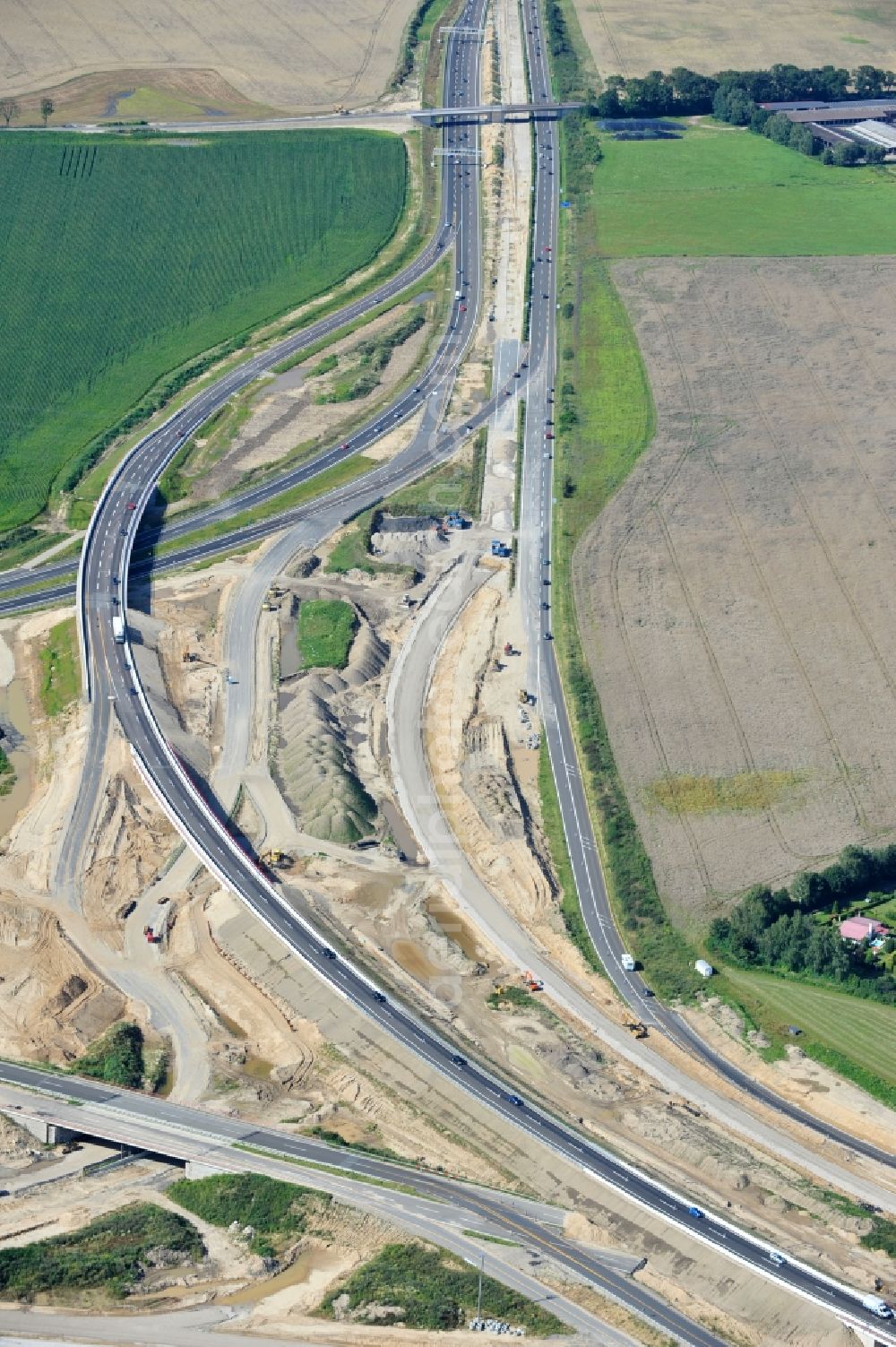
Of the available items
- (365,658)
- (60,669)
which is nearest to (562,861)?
(365,658)

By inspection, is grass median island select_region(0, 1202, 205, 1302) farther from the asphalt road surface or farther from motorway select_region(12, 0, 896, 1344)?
motorway select_region(12, 0, 896, 1344)

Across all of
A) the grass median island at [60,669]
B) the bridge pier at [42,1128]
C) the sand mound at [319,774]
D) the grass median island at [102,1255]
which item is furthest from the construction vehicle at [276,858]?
the grass median island at [102,1255]

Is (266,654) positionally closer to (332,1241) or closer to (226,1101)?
(226,1101)

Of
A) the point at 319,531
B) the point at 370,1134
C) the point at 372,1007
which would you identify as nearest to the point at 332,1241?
the point at 370,1134

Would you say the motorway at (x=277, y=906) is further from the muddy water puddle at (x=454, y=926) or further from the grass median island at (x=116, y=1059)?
the grass median island at (x=116, y=1059)

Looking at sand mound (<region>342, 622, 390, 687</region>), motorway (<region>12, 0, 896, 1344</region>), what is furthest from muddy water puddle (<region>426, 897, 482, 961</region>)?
sand mound (<region>342, 622, 390, 687</region>)

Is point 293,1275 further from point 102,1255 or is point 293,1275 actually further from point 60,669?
point 60,669
